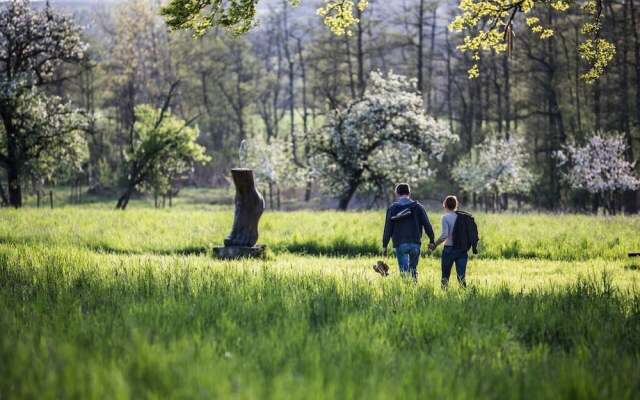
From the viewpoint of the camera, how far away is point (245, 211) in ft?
52.0

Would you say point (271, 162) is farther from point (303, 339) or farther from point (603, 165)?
point (303, 339)

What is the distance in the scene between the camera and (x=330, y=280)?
862 cm

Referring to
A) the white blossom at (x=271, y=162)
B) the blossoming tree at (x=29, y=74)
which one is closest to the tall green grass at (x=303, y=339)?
the blossoming tree at (x=29, y=74)

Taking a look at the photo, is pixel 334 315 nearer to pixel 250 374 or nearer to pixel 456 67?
pixel 250 374

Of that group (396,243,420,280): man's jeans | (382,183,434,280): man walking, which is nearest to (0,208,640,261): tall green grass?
(396,243,420,280): man's jeans

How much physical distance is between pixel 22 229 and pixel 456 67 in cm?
4489

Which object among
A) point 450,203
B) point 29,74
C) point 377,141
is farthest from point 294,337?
point 29,74

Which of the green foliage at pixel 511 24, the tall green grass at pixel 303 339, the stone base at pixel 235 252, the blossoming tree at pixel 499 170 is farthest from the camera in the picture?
the blossoming tree at pixel 499 170

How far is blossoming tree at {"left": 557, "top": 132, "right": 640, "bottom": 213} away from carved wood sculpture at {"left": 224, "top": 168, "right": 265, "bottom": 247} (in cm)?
2983

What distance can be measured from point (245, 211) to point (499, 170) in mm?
36561

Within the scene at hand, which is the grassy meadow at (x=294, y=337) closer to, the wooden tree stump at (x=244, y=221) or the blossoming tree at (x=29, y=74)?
the wooden tree stump at (x=244, y=221)

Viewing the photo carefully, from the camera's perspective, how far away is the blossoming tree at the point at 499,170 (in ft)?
156

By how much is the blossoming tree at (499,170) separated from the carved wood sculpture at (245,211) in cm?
3500

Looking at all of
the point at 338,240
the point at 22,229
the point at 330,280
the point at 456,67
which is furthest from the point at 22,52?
the point at 456,67
